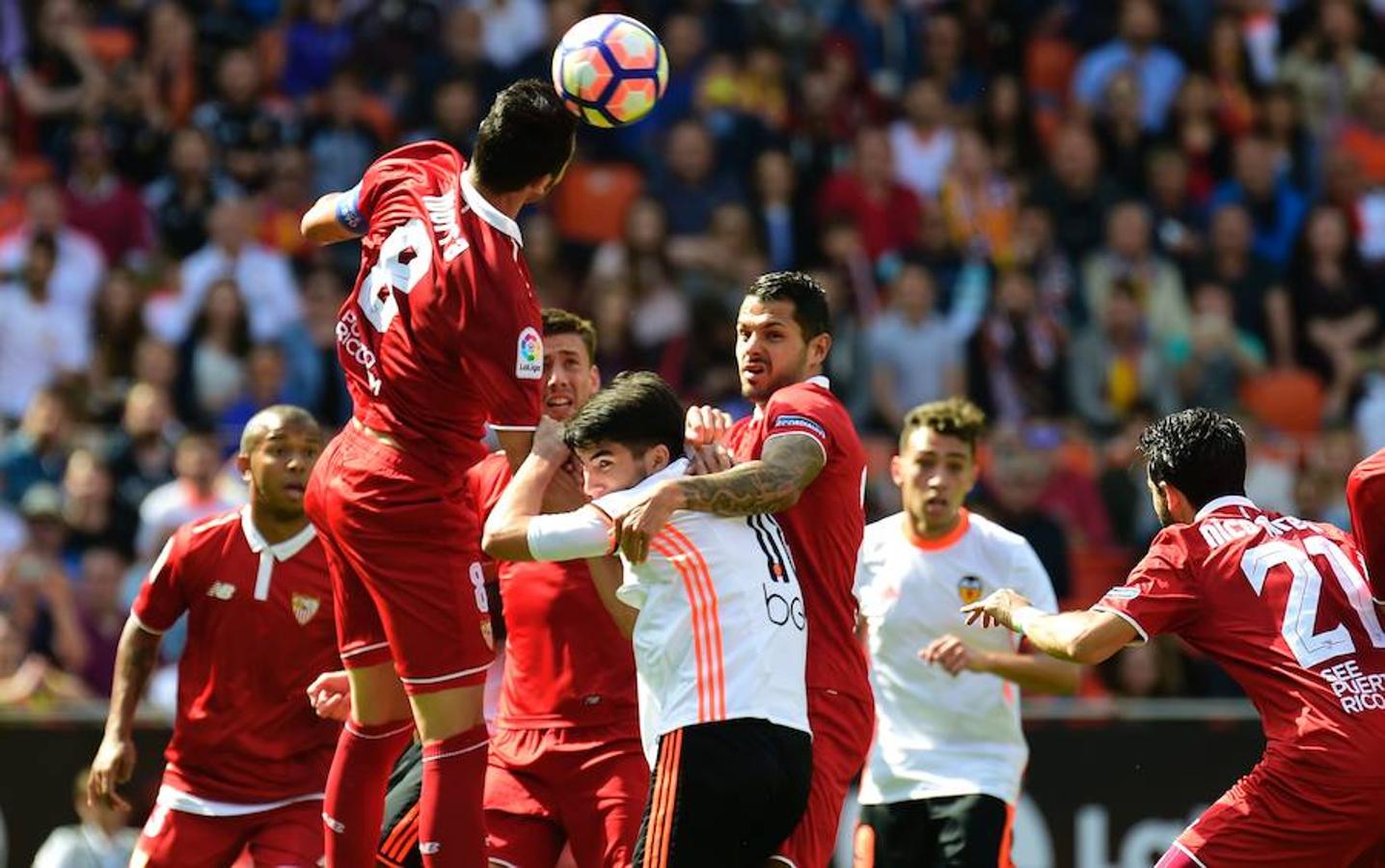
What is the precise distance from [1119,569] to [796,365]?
7.66m

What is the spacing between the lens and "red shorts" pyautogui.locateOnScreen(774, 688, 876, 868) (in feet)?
25.0

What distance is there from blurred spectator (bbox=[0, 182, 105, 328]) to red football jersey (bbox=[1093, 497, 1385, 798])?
32.9ft

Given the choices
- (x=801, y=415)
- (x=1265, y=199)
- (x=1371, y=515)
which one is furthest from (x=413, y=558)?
(x=1265, y=199)

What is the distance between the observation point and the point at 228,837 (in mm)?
9250

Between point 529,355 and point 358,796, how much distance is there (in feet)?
5.72

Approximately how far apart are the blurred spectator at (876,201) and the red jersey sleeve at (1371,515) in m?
10.0

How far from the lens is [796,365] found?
827 centimetres

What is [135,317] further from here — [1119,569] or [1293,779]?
[1293,779]

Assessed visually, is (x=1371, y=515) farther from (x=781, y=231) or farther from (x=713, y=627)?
(x=781, y=231)

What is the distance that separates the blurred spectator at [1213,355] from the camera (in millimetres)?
17000

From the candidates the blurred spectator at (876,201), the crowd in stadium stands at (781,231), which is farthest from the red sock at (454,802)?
the blurred spectator at (876,201)

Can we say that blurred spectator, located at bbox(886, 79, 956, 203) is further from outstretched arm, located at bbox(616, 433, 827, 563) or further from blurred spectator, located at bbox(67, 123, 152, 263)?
outstretched arm, located at bbox(616, 433, 827, 563)

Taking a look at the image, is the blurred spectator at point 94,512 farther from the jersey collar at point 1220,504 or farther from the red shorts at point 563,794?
the jersey collar at point 1220,504

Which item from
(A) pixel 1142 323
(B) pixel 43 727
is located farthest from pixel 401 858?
(A) pixel 1142 323
